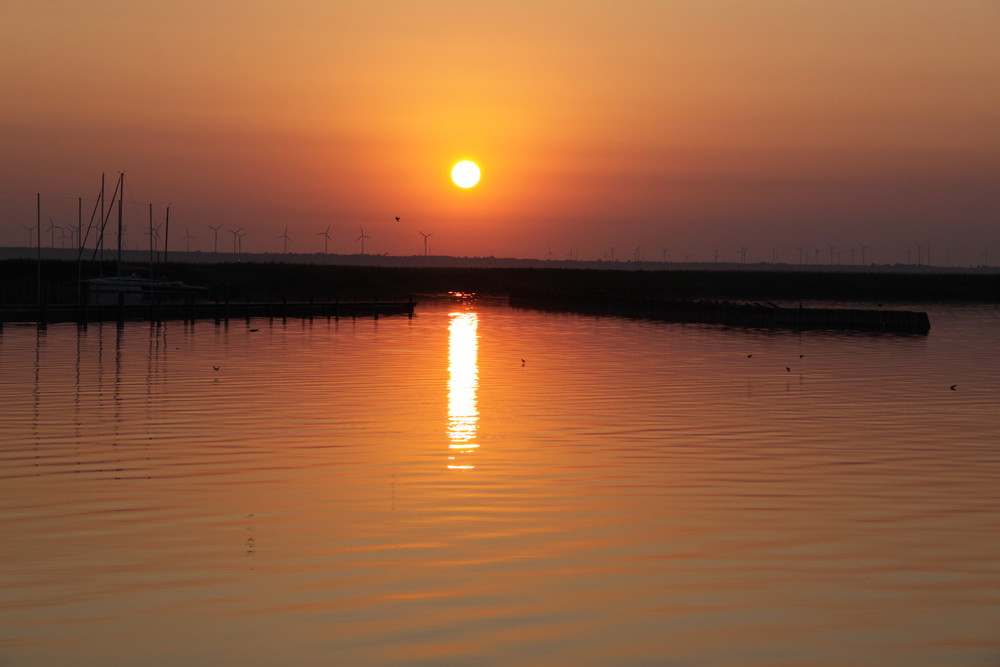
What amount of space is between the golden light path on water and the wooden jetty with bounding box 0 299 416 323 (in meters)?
16.9

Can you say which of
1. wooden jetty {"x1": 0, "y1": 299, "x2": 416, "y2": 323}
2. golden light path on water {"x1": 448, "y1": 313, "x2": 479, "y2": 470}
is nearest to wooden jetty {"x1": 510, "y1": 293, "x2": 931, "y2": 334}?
wooden jetty {"x1": 0, "y1": 299, "x2": 416, "y2": 323}

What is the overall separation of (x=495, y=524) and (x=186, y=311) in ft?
220

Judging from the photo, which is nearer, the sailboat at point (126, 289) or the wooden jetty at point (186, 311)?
the wooden jetty at point (186, 311)

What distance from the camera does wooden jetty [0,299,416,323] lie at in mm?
67625

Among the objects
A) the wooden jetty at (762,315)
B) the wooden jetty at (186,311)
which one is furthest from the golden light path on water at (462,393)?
the wooden jetty at (762,315)

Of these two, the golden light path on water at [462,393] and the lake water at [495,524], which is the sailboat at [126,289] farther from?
the lake water at [495,524]

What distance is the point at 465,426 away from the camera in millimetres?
28531

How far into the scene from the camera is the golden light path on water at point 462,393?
81.6ft

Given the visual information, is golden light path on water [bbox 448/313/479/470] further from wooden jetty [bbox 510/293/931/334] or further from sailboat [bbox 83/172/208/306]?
sailboat [bbox 83/172/208/306]

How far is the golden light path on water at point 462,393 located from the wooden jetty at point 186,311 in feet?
55.6

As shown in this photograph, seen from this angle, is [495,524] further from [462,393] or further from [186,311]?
[186,311]

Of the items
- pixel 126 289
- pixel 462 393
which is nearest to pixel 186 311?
pixel 126 289

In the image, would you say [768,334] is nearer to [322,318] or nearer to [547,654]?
[322,318]

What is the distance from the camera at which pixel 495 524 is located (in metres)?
16.8
